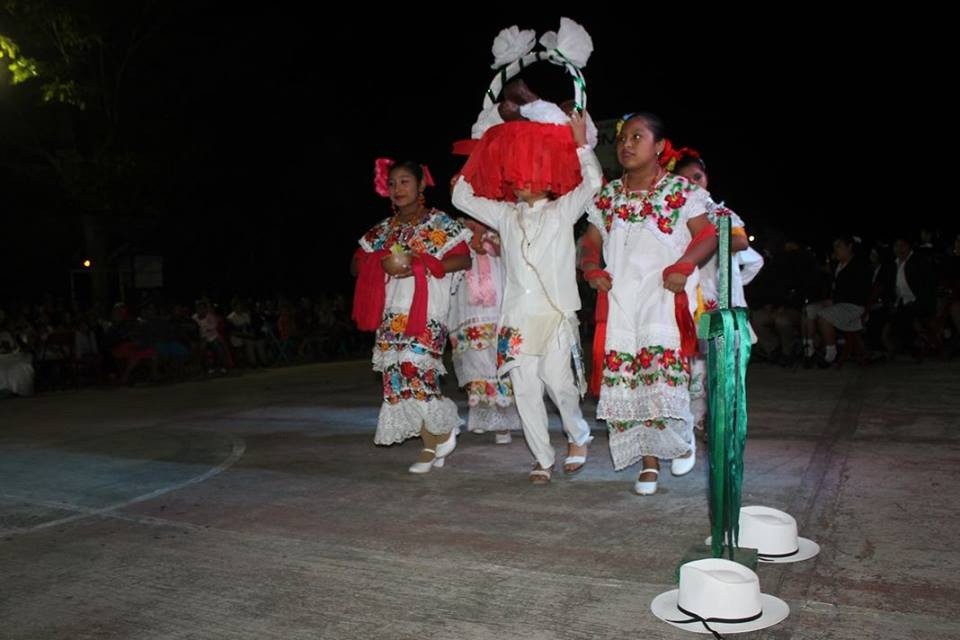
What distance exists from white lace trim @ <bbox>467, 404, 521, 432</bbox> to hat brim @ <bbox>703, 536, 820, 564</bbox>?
114 inches

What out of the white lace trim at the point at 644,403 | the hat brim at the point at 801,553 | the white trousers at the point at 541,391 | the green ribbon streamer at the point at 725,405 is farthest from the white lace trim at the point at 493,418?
the green ribbon streamer at the point at 725,405

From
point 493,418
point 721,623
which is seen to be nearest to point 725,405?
point 721,623

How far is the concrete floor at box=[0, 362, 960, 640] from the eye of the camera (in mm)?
3018

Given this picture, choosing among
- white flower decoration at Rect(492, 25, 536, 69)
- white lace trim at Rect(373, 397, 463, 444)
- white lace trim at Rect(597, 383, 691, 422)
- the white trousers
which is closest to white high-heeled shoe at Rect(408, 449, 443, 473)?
white lace trim at Rect(373, 397, 463, 444)

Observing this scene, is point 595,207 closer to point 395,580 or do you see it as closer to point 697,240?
point 697,240

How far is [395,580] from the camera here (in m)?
3.42

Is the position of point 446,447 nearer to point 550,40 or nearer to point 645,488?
point 645,488

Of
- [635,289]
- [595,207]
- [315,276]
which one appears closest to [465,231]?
[595,207]

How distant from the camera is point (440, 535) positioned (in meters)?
3.98

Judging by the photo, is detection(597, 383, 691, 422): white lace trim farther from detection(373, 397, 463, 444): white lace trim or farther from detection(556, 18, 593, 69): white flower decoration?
detection(556, 18, 593, 69): white flower decoration

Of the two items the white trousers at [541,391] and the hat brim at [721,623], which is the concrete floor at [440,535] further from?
the white trousers at [541,391]

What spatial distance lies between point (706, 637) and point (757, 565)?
63 cm

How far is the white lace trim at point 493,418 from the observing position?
6.33 metres

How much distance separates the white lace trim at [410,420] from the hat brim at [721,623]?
260 cm
